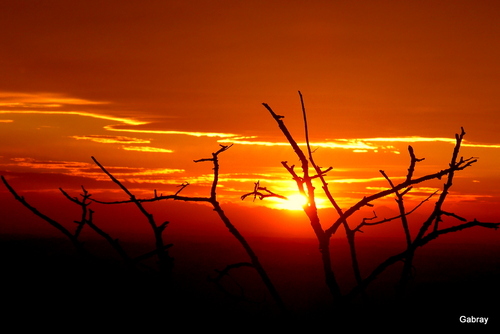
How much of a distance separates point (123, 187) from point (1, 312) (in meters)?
28.8

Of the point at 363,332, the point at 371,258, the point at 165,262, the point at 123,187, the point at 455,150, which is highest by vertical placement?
the point at 455,150

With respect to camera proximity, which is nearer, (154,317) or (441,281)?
(154,317)

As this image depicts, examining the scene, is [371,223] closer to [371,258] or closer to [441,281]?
[441,281]

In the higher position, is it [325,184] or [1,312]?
[325,184]

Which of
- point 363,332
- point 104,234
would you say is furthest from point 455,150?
point 104,234

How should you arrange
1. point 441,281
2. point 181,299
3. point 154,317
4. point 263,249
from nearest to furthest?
point 154,317, point 181,299, point 441,281, point 263,249

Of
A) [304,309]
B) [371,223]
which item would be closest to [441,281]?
[304,309]

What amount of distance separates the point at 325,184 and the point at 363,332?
4.29 feet

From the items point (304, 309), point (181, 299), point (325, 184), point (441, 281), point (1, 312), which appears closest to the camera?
point (181, 299)

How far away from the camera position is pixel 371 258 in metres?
76.2

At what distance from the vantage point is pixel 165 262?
3.95 metres

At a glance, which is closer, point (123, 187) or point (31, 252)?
point (123, 187)

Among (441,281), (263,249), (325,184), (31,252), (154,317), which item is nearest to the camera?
(154,317)

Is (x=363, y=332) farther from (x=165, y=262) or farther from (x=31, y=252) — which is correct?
(x=31, y=252)
